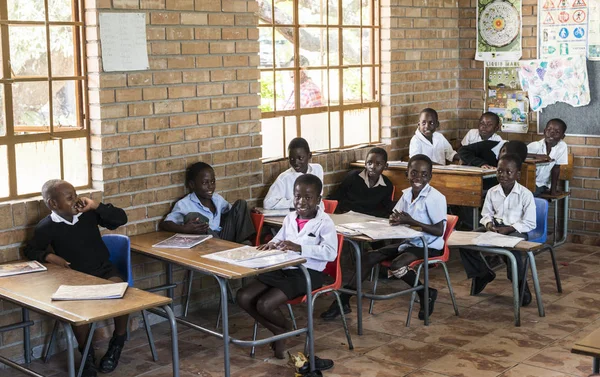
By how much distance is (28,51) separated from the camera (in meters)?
5.18

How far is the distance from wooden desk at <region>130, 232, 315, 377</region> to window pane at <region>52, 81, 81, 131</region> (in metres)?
0.84

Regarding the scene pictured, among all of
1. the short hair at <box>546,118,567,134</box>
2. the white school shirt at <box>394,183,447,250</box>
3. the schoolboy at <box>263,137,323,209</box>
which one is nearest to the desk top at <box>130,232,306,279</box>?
the schoolboy at <box>263,137,323,209</box>

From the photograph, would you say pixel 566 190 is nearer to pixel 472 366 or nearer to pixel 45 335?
pixel 472 366

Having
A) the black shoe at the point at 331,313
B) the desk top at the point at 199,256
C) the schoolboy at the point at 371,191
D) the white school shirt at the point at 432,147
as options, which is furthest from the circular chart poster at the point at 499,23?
the desk top at the point at 199,256

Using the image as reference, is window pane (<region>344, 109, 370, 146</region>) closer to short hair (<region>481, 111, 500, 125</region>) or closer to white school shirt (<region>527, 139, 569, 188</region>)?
short hair (<region>481, 111, 500, 125</region>)

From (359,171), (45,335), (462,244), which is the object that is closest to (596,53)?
(359,171)

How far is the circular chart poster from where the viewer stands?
834 centimetres

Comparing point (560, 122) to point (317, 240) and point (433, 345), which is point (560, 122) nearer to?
point (433, 345)

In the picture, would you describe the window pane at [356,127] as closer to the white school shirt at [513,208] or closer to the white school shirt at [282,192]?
the white school shirt at [282,192]

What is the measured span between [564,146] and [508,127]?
2.48 ft

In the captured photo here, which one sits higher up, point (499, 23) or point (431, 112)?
point (499, 23)

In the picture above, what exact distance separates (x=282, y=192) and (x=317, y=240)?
1287 millimetres

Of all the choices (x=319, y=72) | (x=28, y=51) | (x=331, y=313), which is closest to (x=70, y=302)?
(x=28, y=51)

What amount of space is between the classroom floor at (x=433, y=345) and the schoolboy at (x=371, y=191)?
817 millimetres
